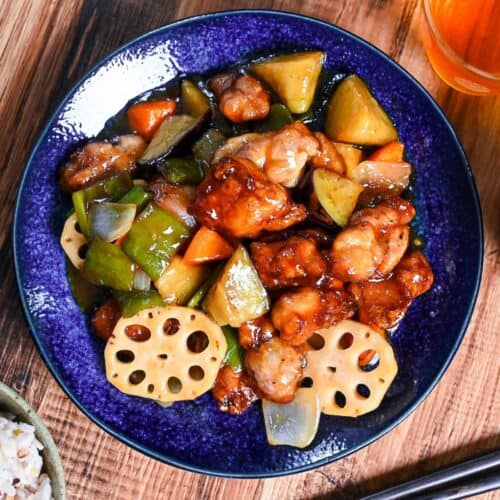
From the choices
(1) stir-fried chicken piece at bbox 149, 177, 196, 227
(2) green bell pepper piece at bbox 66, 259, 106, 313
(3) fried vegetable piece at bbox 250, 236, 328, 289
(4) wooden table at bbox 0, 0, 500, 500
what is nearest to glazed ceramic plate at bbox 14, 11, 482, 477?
(2) green bell pepper piece at bbox 66, 259, 106, 313

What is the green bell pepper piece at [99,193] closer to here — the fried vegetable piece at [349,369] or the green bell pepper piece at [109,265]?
the green bell pepper piece at [109,265]

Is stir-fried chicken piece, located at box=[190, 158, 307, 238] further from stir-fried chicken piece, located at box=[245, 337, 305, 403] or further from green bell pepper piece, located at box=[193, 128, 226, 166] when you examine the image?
stir-fried chicken piece, located at box=[245, 337, 305, 403]

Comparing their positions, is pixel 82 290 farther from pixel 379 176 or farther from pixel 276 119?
pixel 379 176

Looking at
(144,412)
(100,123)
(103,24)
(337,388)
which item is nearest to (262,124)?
(100,123)

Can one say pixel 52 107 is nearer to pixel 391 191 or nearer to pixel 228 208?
pixel 228 208

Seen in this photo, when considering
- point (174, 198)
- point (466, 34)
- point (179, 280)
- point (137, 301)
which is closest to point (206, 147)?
point (174, 198)

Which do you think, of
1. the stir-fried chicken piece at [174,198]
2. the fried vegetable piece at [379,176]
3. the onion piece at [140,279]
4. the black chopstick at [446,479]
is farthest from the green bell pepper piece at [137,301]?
the black chopstick at [446,479]
